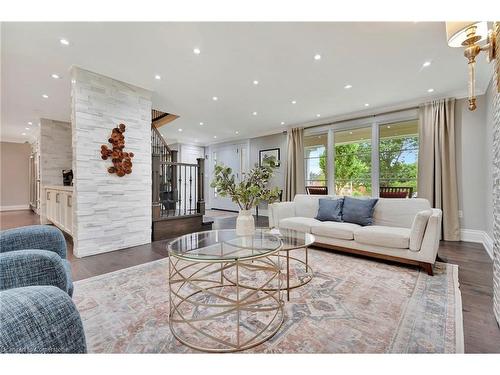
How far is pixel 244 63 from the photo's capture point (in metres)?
3.01

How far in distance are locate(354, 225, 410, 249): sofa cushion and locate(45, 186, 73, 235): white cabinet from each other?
14.1 feet

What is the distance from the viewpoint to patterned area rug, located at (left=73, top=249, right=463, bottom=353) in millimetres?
1362

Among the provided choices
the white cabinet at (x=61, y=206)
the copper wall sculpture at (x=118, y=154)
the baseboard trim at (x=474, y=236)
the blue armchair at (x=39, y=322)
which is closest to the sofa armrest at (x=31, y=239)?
the blue armchair at (x=39, y=322)

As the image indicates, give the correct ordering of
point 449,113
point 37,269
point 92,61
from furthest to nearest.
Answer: point 449,113 < point 92,61 < point 37,269

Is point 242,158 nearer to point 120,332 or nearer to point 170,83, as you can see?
point 170,83

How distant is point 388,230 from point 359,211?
544mm

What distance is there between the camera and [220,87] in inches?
150

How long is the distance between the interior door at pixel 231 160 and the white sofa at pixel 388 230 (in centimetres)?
393

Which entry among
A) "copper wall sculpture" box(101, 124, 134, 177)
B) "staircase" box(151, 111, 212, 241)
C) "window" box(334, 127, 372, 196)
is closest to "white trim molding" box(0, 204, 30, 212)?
"staircase" box(151, 111, 212, 241)

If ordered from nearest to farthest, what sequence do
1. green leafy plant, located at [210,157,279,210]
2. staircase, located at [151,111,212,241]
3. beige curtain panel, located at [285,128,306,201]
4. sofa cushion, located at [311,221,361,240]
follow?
green leafy plant, located at [210,157,279,210] < sofa cushion, located at [311,221,361,240] < staircase, located at [151,111,212,241] < beige curtain panel, located at [285,128,306,201]

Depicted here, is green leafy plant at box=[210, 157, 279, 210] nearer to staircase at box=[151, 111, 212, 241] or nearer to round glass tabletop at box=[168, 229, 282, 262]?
round glass tabletop at box=[168, 229, 282, 262]

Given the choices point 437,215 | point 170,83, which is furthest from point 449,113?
point 170,83
